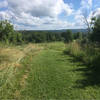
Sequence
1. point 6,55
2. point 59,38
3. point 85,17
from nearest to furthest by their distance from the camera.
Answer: point 6,55 < point 85,17 < point 59,38

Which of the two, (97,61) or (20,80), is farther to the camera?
(97,61)

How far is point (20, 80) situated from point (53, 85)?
1.17 m

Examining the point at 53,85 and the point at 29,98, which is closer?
the point at 29,98

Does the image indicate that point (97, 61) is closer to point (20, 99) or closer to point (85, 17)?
point (20, 99)

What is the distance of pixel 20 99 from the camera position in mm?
2605

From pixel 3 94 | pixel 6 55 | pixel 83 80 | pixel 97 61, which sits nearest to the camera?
pixel 3 94

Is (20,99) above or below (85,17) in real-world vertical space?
below

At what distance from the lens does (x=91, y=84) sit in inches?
134

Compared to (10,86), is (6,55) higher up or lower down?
higher up

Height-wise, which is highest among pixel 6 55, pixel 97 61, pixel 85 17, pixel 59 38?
pixel 85 17

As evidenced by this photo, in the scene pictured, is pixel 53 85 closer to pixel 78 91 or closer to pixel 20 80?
pixel 78 91

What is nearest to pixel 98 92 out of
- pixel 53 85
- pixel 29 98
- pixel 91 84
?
pixel 91 84

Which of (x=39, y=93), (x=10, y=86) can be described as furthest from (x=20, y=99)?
(x=10, y=86)

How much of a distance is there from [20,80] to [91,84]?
2292mm
